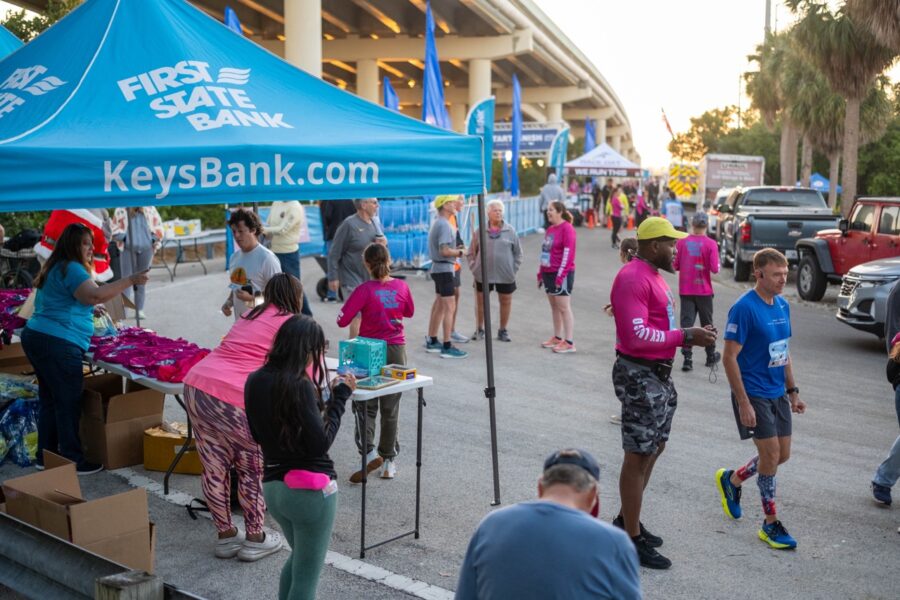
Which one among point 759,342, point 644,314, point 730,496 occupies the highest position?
point 644,314

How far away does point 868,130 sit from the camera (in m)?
38.1

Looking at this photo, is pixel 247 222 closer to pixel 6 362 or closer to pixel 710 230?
pixel 6 362

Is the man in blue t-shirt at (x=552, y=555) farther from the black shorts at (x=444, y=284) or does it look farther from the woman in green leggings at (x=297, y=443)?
the black shorts at (x=444, y=284)

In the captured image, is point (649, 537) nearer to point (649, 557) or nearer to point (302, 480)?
point (649, 557)

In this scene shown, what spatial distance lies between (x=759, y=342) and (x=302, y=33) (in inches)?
910

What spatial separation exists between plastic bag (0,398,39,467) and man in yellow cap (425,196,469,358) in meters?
5.29

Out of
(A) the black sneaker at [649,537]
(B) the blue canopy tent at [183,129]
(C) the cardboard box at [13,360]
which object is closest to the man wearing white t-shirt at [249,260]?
(B) the blue canopy tent at [183,129]

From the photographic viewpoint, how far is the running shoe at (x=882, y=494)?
6.66 metres

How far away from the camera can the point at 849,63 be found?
82.6 ft

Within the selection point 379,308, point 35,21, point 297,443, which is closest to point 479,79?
point 35,21

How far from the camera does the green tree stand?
1741cm

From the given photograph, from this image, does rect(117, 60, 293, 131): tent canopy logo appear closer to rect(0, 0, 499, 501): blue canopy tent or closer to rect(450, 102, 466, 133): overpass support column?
rect(0, 0, 499, 501): blue canopy tent

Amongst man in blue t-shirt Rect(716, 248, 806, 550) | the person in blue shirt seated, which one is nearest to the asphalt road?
man in blue t-shirt Rect(716, 248, 806, 550)

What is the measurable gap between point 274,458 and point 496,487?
2.59 meters
